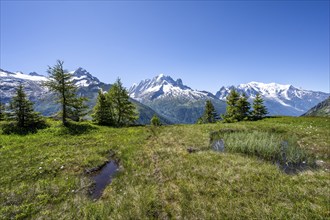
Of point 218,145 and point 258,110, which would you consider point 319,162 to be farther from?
point 258,110

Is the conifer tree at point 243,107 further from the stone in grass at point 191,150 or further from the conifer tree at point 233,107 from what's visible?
the stone in grass at point 191,150

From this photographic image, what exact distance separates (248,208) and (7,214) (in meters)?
11.6

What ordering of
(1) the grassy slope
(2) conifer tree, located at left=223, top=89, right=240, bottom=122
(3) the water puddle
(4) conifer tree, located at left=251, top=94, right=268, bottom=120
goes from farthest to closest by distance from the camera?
(2) conifer tree, located at left=223, top=89, right=240, bottom=122
(4) conifer tree, located at left=251, top=94, right=268, bottom=120
(3) the water puddle
(1) the grassy slope

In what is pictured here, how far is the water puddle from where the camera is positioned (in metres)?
11.1

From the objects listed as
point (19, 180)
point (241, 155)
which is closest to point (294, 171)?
point (241, 155)

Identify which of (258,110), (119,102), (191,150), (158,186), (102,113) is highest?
(119,102)

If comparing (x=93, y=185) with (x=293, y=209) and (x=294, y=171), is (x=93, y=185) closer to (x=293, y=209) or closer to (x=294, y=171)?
(x=293, y=209)

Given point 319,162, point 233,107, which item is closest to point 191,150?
point 319,162

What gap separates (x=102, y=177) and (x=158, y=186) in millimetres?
4452

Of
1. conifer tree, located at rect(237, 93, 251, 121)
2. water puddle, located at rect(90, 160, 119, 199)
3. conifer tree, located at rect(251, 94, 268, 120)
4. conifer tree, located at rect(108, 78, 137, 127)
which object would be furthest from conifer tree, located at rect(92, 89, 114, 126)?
conifer tree, located at rect(251, 94, 268, 120)

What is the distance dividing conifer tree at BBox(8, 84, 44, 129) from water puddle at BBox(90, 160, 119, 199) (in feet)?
64.7

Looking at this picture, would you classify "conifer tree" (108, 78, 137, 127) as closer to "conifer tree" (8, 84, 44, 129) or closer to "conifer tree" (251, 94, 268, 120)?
"conifer tree" (8, 84, 44, 129)

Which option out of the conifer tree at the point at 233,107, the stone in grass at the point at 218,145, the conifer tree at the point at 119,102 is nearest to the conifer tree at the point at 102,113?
the conifer tree at the point at 119,102

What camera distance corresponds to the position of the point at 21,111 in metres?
27.2
